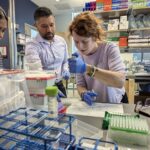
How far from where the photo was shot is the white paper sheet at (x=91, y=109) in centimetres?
93

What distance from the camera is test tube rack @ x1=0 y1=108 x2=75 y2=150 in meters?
0.40

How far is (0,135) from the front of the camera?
1.41 feet

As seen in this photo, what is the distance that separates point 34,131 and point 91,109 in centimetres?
60

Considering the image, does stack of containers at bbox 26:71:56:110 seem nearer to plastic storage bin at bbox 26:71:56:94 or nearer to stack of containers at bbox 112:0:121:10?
plastic storage bin at bbox 26:71:56:94

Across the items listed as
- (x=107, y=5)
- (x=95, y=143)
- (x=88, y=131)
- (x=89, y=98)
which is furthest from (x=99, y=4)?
(x=95, y=143)

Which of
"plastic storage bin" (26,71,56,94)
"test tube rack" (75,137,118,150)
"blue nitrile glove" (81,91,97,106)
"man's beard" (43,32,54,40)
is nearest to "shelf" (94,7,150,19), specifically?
"man's beard" (43,32,54,40)

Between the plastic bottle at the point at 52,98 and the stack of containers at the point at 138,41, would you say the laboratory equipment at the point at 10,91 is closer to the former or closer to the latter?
the plastic bottle at the point at 52,98

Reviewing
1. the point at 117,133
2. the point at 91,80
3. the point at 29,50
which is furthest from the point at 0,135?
the point at 29,50

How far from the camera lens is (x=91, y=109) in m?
1.01

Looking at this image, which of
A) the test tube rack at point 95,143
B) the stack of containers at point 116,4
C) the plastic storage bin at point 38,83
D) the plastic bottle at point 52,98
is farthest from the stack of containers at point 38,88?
the stack of containers at point 116,4

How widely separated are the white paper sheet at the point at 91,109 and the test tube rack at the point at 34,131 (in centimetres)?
40

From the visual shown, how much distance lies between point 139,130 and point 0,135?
44cm

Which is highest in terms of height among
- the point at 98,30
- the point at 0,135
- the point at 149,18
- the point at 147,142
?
the point at 149,18

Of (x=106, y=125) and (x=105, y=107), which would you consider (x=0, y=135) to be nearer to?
(x=106, y=125)
